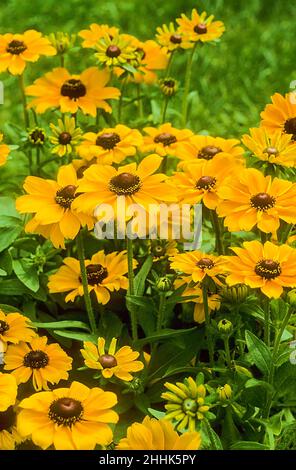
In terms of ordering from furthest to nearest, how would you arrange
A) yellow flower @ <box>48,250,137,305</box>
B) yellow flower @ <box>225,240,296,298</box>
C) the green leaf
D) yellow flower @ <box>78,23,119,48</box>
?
yellow flower @ <box>78,23,119,48</box> < yellow flower @ <box>48,250,137,305</box> < the green leaf < yellow flower @ <box>225,240,296,298</box>

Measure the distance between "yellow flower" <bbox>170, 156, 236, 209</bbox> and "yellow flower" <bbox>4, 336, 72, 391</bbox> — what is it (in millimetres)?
414

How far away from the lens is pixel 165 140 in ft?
7.23

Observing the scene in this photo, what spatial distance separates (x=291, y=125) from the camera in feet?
6.50

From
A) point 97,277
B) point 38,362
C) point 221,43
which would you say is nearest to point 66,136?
point 97,277

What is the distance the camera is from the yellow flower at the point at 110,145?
6.83ft

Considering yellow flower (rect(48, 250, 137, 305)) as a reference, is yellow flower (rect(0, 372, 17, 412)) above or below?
below

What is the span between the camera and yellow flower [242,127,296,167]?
1.82 meters

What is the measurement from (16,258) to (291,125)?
0.73 metres

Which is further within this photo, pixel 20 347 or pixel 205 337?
pixel 205 337

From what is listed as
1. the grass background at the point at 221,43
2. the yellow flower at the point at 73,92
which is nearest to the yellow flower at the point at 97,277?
the yellow flower at the point at 73,92

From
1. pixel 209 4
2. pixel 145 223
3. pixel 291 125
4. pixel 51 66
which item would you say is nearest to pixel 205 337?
pixel 145 223

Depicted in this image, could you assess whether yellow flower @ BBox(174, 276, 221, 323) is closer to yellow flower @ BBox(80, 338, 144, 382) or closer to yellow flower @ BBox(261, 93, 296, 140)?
yellow flower @ BBox(80, 338, 144, 382)

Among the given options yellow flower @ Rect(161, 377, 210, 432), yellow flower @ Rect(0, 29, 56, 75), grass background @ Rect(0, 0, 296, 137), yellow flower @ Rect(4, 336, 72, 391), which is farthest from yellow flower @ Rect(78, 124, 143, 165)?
grass background @ Rect(0, 0, 296, 137)

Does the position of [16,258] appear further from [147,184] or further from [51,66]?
[51,66]
